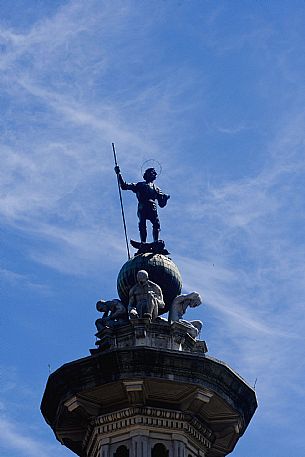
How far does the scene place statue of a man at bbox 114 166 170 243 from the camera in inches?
1742

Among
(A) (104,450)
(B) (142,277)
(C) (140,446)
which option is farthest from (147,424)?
(B) (142,277)

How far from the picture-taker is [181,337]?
39.8m

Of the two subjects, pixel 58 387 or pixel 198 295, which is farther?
pixel 198 295

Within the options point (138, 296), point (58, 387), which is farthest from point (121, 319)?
point (58, 387)

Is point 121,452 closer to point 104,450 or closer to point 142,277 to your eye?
point 104,450

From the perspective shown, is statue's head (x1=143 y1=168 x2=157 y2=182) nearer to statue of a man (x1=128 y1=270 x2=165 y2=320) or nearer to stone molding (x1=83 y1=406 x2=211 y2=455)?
statue of a man (x1=128 y1=270 x2=165 y2=320)

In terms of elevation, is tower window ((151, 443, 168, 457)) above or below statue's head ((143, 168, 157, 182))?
below

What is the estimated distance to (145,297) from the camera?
40.7 meters

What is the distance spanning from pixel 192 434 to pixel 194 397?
1.35 metres

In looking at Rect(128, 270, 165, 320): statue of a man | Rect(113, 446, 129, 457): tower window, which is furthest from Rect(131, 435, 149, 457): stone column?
Rect(128, 270, 165, 320): statue of a man

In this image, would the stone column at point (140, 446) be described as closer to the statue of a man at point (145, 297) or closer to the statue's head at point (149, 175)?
the statue of a man at point (145, 297)

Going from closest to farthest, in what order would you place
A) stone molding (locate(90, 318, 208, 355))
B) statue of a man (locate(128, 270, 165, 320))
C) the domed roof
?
stone molding (locate(90, 318, 208, 355)), statue of a man (locate(128, 270, 165, 320)), the domed roof

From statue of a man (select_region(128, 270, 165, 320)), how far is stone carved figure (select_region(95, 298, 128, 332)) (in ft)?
1.53

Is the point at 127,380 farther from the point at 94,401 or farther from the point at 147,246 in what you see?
the point at 147,246
